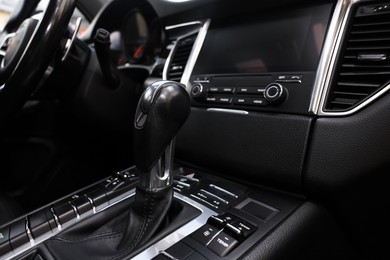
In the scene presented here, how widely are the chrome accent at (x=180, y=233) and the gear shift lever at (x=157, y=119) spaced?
4.8 inches

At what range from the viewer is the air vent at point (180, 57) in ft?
3.16

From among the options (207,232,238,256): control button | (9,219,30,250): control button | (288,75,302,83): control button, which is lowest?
(9,219,30,250): control button

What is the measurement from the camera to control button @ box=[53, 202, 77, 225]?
2.12 feet

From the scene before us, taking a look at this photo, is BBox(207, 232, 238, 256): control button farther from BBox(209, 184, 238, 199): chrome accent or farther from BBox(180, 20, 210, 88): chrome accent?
BBox(180, 20, 210, 88): chrome accent

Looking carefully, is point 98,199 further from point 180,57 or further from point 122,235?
point 180,57

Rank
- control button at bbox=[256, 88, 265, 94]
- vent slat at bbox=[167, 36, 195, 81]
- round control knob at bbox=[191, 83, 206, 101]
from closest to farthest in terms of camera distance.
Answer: control button at bbox=[256, 88, 265, 94], round control knob at bbox=[191, 83, 206, 101], vent slat at bbox=[167, 36, 195, 81]

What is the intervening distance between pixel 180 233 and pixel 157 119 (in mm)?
210

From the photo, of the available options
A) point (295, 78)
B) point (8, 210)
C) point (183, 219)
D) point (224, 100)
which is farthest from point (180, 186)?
point (8, 210)

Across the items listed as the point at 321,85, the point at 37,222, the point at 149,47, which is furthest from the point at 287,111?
the point at 149,47

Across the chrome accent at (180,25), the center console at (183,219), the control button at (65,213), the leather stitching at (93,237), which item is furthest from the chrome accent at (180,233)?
the chrome accent at (180,25)

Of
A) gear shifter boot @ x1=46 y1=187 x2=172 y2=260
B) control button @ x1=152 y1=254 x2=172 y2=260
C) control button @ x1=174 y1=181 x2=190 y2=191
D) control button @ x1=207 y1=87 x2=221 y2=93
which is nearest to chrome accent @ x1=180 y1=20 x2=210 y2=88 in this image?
control button @ x1=207 y1=87 x2=221 y2=93

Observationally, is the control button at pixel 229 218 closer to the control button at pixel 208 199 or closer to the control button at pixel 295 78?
the control button at pixel 208 199

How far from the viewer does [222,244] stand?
1.64 feet

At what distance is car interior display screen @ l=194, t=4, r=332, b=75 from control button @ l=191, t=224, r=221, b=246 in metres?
0.37
